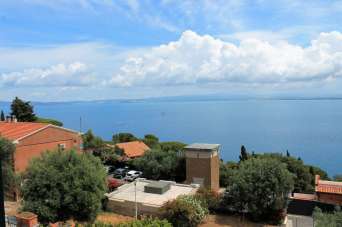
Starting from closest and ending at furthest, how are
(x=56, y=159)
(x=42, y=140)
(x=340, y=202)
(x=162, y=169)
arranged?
(x=56, y=159) < (x=340, y=202) < (x=42, y=140) < (x=162, y=169)

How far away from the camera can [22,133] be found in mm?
28859

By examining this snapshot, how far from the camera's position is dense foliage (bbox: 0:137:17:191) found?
21386 millimetres

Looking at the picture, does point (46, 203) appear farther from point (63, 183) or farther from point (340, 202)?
point (340, 202)

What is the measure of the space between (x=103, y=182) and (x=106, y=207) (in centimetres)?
727

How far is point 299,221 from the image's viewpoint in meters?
25.2

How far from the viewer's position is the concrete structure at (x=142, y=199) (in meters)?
23.2

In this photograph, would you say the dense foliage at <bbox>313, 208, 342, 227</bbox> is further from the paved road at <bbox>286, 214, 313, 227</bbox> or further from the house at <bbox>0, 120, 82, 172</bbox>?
the house at <bbox>0, 120, 82, 172</bbox>

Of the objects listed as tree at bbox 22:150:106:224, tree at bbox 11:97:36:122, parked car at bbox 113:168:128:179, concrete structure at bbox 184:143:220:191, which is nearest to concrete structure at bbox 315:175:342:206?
concrete structure at bbox 184:143:220:191

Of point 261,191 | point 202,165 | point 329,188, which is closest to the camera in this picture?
point 261,191

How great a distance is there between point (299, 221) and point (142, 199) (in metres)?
12.0

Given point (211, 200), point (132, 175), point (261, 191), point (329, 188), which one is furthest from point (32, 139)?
point (329, 188)

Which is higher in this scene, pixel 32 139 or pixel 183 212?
pixel 32 139

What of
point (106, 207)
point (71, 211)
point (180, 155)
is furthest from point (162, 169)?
point (71, 211)

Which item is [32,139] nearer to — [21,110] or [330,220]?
[21,110]
